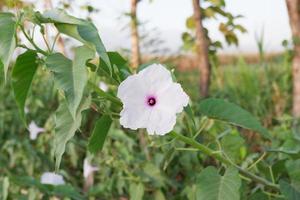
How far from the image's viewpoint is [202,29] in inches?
127

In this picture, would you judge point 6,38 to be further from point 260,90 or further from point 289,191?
point 260,90

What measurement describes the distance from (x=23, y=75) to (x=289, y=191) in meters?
0.71

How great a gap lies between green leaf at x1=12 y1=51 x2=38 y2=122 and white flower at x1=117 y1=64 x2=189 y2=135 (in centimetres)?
18

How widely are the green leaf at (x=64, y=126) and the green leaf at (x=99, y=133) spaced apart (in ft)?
0.30

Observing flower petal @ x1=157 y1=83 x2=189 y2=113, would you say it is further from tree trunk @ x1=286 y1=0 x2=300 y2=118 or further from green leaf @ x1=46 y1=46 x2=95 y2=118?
tree trunk @ x1=286 y1=0 x2=300 y2=118

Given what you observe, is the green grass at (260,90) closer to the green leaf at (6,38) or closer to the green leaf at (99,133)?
the green leaf at (99,133)

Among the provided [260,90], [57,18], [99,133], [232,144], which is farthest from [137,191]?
[260,90]

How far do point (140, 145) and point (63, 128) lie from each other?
1772 millimetres

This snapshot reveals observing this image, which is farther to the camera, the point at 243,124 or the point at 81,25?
the point at 243,124

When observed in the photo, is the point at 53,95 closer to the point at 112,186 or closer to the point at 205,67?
the point at 205,67

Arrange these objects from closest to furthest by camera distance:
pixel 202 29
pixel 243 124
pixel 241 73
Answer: pixel 243 124
pixel 202 29
pixel 241 73

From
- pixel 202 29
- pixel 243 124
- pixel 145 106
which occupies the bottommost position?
pixel 202 29

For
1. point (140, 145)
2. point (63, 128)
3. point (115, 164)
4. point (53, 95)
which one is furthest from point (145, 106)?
point (53, 95)

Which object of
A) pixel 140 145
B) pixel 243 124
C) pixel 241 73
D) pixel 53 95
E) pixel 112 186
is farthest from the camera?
pixel 241 73
